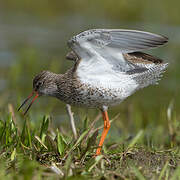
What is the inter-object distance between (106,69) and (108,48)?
0.99 ft

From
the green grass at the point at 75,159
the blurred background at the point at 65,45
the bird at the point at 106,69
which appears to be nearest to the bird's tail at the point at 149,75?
the bird at the point at 106,69

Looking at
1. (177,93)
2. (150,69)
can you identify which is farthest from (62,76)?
(177,93)

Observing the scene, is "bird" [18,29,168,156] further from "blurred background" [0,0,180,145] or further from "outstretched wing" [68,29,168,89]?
"blurred background" [0,0,180,145]

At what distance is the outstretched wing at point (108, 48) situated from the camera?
495cm

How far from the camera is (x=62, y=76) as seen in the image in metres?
5.66

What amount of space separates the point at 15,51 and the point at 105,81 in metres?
6.92

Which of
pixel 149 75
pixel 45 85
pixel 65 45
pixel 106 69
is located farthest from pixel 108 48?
pixel 65 45

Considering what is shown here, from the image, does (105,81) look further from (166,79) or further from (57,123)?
(166,79)

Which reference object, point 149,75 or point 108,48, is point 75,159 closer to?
point 108,48

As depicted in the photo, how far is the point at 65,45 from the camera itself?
12.6m

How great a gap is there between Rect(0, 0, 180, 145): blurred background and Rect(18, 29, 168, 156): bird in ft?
2.76

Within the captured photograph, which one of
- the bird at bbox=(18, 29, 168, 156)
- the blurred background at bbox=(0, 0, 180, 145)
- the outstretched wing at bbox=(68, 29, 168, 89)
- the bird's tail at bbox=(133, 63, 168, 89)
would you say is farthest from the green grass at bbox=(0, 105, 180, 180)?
the blurred background at bbox=(0, 0, 180, 145)

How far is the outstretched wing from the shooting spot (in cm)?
495

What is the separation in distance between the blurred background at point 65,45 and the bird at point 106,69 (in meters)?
0.84
